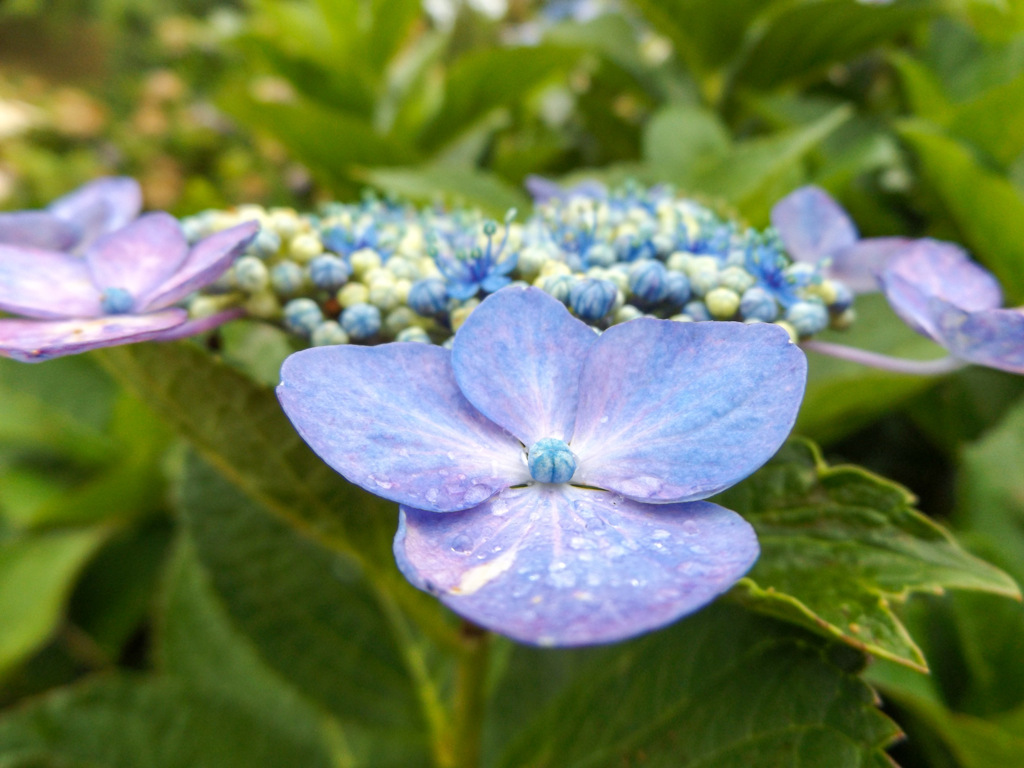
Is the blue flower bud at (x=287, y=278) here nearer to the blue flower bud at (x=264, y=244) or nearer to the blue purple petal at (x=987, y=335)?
the blue flower bud at (x=264, y=244)

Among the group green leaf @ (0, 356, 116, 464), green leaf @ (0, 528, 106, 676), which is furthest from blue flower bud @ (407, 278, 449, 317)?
green leaf @ (0, 356, 116, 464)

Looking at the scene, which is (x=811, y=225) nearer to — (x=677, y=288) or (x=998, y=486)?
(x=677, y=288)

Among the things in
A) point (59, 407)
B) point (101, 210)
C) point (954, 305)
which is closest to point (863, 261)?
point (954, 305)

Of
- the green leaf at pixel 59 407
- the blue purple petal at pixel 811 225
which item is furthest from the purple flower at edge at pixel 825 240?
the green leaf at pixel 59 407

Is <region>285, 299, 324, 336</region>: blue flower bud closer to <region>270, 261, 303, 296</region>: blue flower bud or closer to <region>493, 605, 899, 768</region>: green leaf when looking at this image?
<region>270, 261, 303, 296</region>: blue flower bud

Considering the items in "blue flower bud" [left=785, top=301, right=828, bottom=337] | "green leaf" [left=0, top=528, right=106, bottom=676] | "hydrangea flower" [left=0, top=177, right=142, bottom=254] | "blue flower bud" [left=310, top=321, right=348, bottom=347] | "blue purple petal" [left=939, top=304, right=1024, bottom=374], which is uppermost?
"blue purple petal" [left=939, top=304, right=1024, bottom=374]

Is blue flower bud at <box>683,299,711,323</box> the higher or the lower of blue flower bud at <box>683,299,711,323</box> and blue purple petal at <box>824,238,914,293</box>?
the lower

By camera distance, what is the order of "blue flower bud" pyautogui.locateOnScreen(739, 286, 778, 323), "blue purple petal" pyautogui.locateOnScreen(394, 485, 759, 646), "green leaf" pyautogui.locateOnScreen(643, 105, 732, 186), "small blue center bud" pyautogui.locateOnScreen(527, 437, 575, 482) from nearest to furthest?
"blue purple petal" pyautogui.locateOnScreen(394, 485, 759, 646), "small blue center bud" pyautogui.locateOnScreen(527, 437, 575, 482), "blue flower bud" pyautogui.locateOnScreen(739, 286, 778, 323), "green leaf" pyautogui.locateOnScreen(643, 105, 732, 186)
